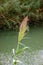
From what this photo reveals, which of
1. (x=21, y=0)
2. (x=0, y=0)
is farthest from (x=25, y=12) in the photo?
(x=0, y=0)

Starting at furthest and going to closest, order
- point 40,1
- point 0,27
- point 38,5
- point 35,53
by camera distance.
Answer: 1. point 40,1
2. point 38,5
3. point 0,27
4. point 35,53

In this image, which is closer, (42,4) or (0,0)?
(0,0)

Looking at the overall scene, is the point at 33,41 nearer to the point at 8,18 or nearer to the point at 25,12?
the point at 8,18

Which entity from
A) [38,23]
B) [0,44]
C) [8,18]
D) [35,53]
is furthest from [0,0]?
[35,53]

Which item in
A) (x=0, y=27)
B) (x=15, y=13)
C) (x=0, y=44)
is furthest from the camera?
(x=15, y=13)

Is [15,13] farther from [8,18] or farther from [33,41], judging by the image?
[33,41]

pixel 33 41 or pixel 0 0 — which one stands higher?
pixel 0 0
